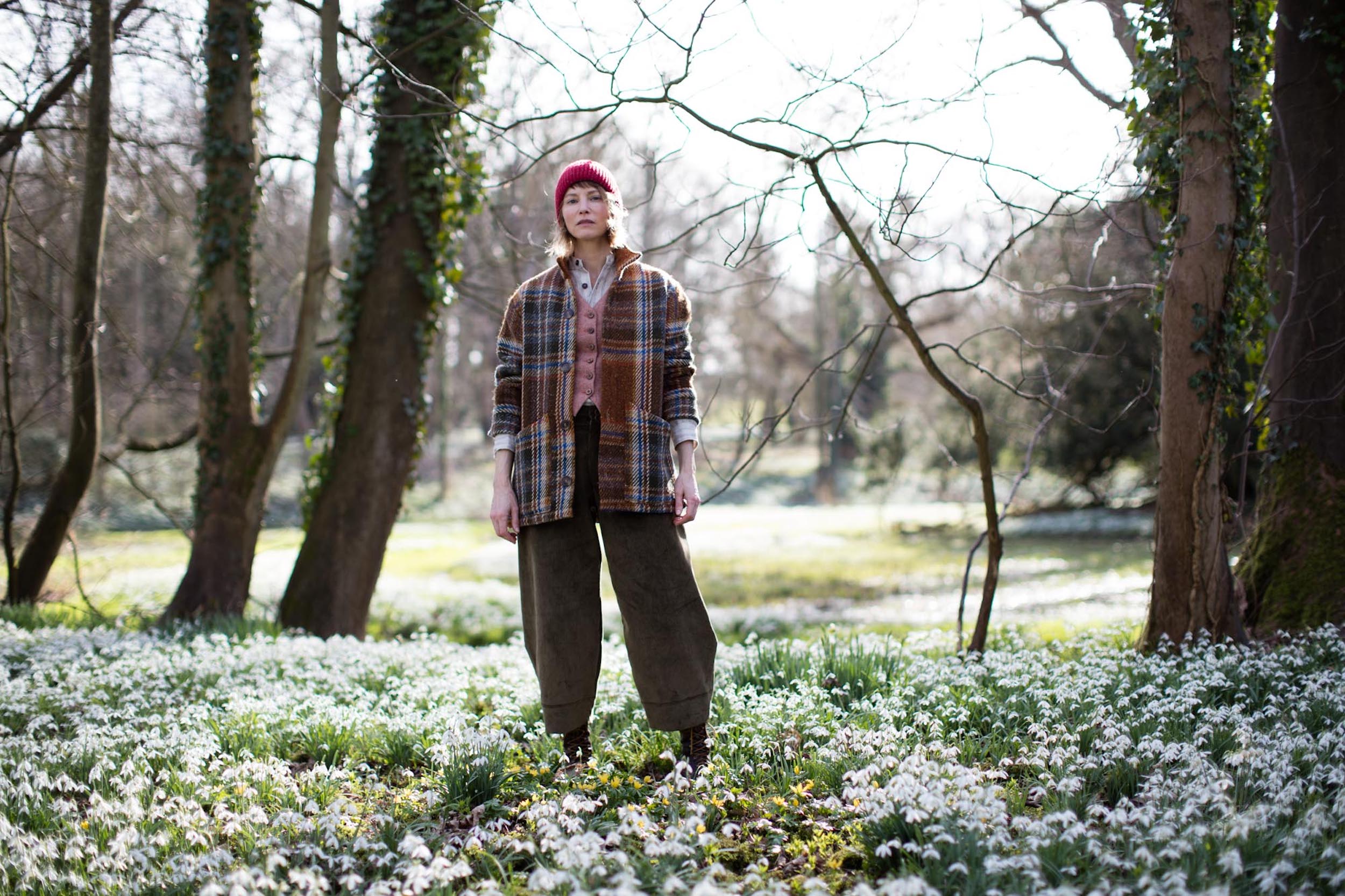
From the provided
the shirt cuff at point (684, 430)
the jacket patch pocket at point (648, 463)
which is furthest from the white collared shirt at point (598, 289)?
the jacket patch pocket at point (648, 463)

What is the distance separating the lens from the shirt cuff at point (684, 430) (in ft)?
11.7

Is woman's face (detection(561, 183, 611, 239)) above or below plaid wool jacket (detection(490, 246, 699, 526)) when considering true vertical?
above

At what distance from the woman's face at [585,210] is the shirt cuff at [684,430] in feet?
2.52

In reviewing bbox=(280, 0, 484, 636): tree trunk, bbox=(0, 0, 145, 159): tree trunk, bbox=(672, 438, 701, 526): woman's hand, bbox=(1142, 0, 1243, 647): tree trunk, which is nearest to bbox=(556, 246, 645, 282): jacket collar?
bbox=(672, 438, 701, 526): woman's hand

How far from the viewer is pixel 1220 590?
5.24 metres

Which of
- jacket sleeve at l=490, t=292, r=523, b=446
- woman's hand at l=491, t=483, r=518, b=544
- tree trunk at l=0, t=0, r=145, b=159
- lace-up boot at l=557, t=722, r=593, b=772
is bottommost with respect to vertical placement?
lace-up boot at l=557, t=722, r=593, b=772

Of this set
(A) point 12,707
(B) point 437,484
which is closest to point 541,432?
(A) point 12,707

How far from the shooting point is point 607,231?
3639 millimetres

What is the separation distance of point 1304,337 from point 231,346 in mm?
7834

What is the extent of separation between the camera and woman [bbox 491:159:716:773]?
3465 millimetres

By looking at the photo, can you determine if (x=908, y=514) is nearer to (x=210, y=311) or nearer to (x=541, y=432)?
(x=210, y=311)

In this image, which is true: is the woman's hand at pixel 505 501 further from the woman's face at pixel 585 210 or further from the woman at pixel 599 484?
the woman's face at pixel 585 210

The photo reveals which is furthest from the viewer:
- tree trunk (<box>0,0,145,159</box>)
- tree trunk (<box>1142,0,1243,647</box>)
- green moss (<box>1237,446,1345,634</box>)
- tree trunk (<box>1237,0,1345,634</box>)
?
tree trunk (<box>0,0,145,159</box>)

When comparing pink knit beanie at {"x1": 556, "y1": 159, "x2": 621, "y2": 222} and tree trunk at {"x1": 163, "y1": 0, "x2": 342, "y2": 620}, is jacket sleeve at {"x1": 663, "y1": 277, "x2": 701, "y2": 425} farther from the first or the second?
tree trunk at {"x1": 163, "y1": 0, "x2": 342, "y2": 620}
